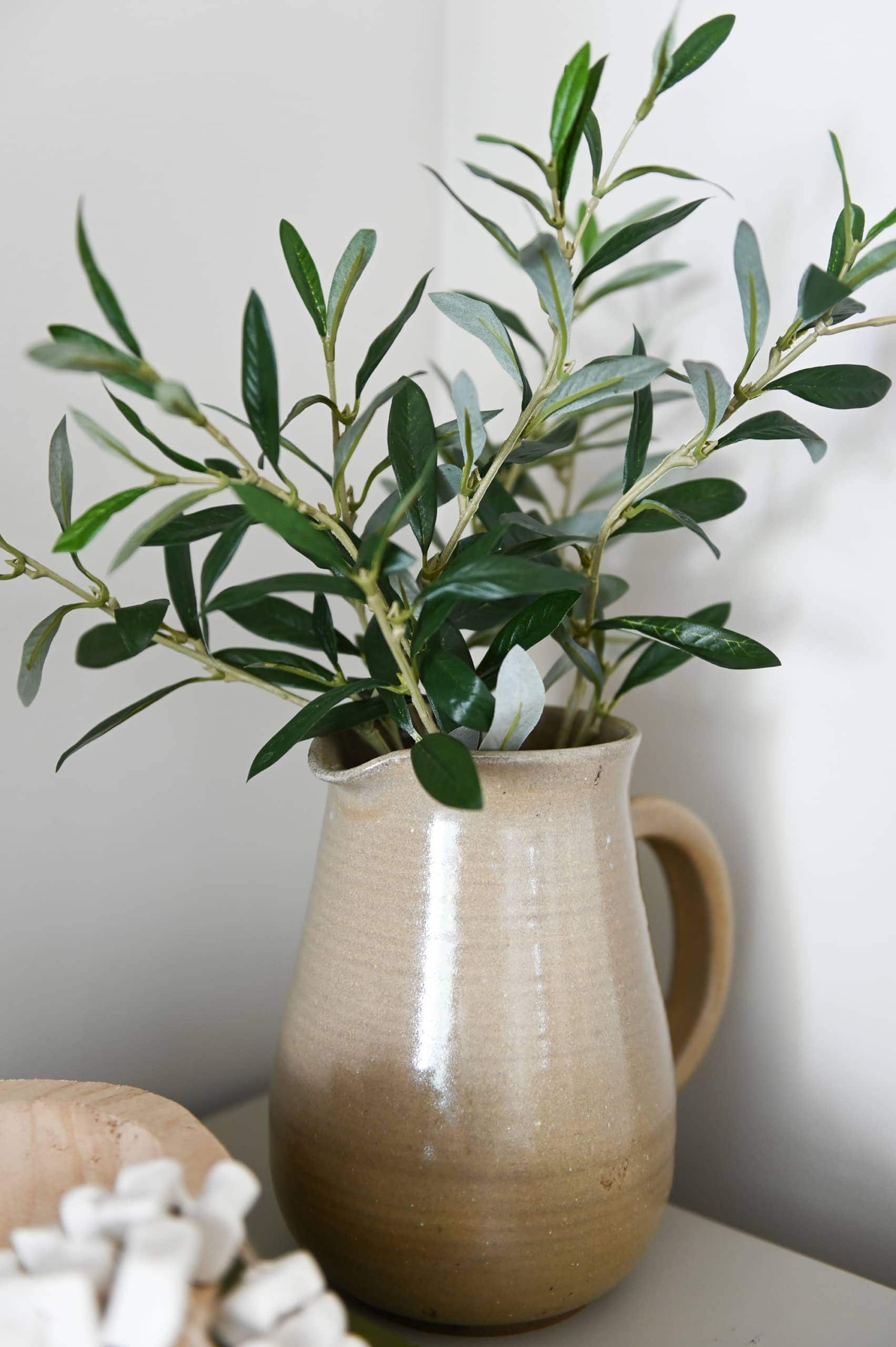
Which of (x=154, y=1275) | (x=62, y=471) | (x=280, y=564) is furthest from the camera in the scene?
(x=280, y=564)

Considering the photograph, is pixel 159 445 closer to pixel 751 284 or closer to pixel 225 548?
pixel 225 548

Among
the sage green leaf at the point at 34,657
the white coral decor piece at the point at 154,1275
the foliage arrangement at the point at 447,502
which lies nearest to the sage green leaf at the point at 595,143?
the foliage arrangement at the point at 447,502

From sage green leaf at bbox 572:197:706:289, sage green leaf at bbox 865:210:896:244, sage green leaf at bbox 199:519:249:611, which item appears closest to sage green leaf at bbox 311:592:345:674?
sage green leaf at bbox 199:519:249:611

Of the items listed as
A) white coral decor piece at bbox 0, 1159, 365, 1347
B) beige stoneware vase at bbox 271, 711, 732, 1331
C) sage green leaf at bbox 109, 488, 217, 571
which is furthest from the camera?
beige stoneware vase at bbox 271, 711, 732, 1331

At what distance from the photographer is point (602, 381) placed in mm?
468

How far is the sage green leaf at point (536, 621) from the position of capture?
19.9 inches

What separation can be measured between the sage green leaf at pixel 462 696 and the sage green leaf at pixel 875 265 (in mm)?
244

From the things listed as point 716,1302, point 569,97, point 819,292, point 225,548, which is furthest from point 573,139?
point 716,1302

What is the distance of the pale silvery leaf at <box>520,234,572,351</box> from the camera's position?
0.46 meters

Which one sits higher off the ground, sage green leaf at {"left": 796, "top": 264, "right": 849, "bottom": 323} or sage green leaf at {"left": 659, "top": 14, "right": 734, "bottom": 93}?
sage green leaf at {"left": 659, "top": 14, "right": 734, "bottom": 93}

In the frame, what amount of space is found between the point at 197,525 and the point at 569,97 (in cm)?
24

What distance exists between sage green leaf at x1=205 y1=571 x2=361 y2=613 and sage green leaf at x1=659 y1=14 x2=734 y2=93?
0.28 m

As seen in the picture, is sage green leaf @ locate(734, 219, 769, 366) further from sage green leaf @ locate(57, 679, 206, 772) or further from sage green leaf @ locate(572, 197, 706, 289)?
sage green leaf @ locate(57, 679, 206, 772)

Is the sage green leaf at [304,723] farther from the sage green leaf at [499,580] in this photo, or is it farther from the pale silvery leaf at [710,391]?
the pale silvery leaf at [710,391]
